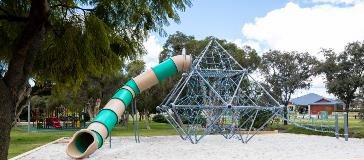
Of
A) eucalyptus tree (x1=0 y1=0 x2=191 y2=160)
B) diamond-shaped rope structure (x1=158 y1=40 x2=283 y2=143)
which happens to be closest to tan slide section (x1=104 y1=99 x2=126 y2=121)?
diamond-shaped rope structure (x1=158 y1=40 x2=283 y2=143)

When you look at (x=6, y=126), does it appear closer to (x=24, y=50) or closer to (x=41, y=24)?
(x=24, y=50)

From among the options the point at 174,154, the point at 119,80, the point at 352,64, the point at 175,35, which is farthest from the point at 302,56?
the point at 174,154

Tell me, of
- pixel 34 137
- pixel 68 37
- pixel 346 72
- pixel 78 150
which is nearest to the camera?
pixel 68 37

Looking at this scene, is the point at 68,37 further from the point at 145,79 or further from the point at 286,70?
the point at 286,70

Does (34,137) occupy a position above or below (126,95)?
below

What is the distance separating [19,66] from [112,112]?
12.2 meters

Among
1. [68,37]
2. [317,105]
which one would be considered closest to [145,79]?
[68,37]

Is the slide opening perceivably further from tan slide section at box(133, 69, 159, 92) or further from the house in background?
the house in background

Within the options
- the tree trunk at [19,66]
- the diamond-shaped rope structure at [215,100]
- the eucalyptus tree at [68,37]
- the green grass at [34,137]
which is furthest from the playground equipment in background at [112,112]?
the tree trunk at [19,66]

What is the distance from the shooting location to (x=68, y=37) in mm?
6754

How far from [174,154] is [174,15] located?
9.86m

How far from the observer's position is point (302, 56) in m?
44.6

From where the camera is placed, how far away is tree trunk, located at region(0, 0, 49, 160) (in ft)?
18.5

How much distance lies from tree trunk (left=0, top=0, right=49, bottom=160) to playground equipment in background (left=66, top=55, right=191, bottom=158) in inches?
369
